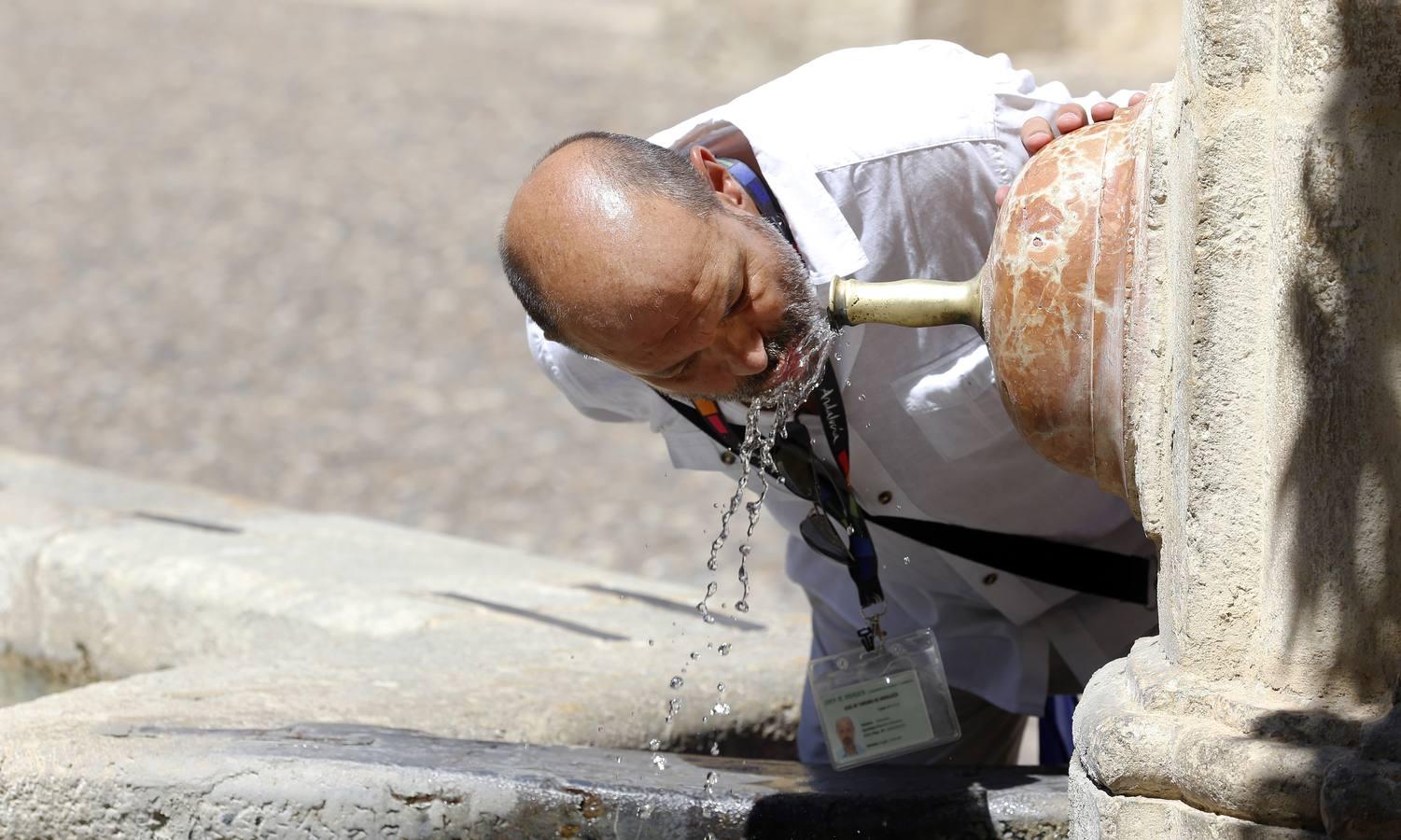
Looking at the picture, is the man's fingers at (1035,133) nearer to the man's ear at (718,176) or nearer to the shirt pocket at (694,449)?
the man's ear at (718,176)

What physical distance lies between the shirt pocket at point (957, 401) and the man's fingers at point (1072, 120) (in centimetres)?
29

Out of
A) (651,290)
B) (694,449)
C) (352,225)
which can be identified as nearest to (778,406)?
(651,290)

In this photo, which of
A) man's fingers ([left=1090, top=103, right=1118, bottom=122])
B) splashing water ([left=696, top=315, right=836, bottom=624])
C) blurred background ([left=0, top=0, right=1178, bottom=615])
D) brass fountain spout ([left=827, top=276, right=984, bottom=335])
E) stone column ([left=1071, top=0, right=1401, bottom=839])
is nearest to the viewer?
stone column ([left=1071, top=0, right=1401, bottom=839])

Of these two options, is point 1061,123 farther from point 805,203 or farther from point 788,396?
point 788,396

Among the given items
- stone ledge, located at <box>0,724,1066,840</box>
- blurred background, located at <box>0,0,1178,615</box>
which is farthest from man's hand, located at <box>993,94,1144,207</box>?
blurred background, located at <box>0,0,1178,615</box>

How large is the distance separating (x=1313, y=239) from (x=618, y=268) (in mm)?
785

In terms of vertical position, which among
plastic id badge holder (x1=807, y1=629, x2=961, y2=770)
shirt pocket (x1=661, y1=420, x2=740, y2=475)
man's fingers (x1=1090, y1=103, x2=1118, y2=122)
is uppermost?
man's fingers (x1=1090, y1=103, x2=1118, y2=122)

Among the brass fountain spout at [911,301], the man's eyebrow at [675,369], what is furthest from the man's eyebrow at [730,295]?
the brass fountain spout at [911,301]

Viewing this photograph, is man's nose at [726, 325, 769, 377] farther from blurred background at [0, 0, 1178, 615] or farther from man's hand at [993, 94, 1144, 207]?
blurred background at [0, 0, 1178, 615]

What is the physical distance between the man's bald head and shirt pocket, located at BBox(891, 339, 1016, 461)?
0.35m

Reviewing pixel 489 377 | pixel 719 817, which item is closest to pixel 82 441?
pixel 489 377

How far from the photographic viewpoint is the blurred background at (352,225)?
571 cm

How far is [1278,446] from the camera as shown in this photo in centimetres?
125

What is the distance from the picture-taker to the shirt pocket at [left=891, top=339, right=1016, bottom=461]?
77.2 inches
